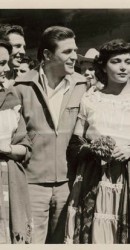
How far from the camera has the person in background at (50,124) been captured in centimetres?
211

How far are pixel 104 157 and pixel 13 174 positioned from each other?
1.29ft

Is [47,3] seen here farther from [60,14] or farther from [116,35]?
[116,35]

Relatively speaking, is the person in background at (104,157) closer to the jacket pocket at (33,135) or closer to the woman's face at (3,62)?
the jacket pocket at (33,135)

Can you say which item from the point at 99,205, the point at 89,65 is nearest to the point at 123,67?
the point at 89,65

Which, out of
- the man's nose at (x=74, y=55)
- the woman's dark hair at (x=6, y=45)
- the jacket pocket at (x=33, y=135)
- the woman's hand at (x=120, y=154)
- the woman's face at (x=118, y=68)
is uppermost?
the woman's dark hair at (x=6, y=45)

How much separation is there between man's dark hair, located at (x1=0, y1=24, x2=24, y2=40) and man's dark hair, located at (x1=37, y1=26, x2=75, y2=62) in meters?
0.11

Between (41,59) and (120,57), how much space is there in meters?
0.35

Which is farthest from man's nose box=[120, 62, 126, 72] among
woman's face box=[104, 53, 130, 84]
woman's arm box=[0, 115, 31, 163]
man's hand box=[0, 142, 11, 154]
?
man's hand box=[0, 142, 11, 154]

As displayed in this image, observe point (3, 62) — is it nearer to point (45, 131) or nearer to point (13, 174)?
point (45, 131)

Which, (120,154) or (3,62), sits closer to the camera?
(120,154)

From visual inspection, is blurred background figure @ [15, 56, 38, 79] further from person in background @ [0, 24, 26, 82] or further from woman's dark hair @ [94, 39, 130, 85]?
woman's dark hair @ [94, 39, 130, 85]

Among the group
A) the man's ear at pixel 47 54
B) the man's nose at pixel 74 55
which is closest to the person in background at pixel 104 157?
the man's nose at pixel 74 55

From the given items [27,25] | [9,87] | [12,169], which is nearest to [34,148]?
[12,169]

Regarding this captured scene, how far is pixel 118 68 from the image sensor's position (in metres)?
2.10
